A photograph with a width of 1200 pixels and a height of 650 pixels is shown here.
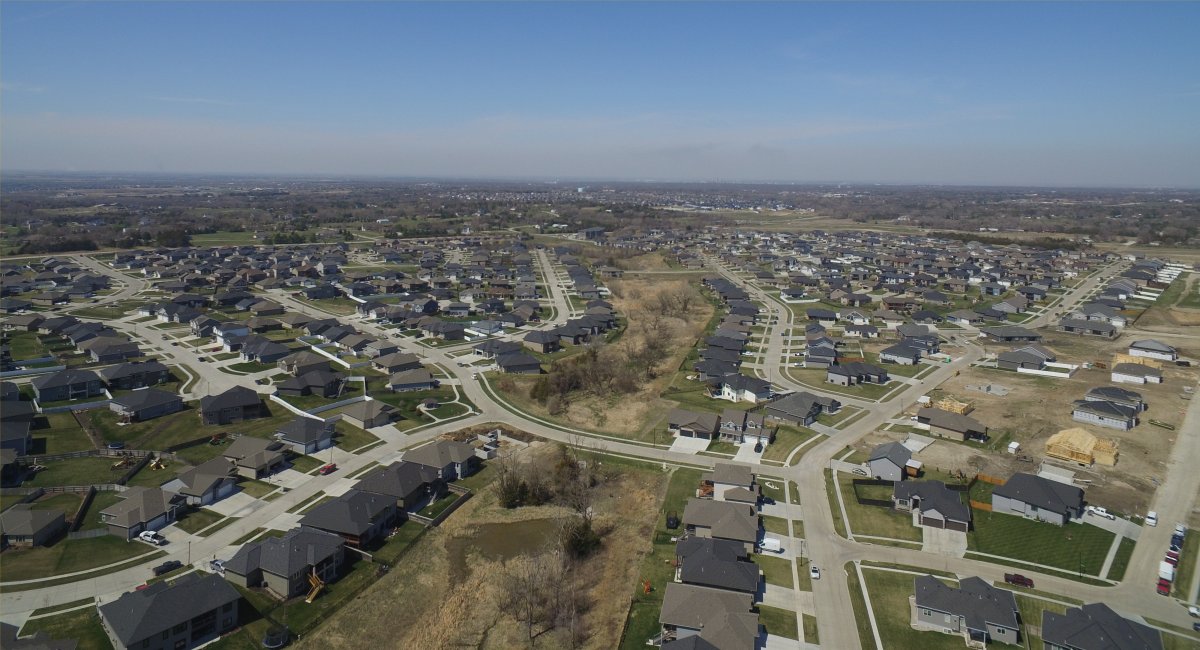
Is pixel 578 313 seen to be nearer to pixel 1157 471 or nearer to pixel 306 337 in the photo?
pixel 306 337

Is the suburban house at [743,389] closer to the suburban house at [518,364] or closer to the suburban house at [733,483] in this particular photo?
the suburban house at [733,483]

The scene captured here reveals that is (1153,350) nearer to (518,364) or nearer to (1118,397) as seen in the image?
(1118,397)

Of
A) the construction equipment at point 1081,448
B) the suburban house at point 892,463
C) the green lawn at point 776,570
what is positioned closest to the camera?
the green lawn at point 776,570

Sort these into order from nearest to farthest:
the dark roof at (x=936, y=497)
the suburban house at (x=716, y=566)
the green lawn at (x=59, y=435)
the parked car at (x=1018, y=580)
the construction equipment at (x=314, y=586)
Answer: the construction equipment at (x=314, y=586) → the suburban house at (x=716, y=566) → the parked car at (x=1018, y=580) → the dark roof at (x=936, y=497) → the green lawn at (x=59, y=435)

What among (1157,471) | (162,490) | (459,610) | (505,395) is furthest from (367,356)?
(1157,471)

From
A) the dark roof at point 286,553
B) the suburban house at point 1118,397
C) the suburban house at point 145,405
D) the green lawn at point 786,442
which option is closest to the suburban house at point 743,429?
the green lawn at point 786,442

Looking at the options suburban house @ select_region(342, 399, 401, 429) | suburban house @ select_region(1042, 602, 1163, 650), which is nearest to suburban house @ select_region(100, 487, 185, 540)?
suburban house @ select_region(342, 399, 401, 429)

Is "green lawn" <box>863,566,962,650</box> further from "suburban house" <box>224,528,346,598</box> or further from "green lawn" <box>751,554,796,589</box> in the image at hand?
"suburban house" <box>224,528,346,598</box>
